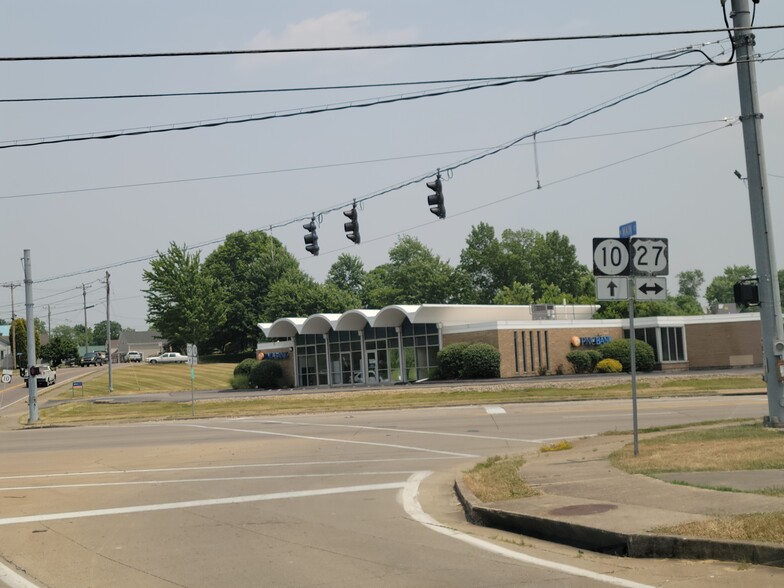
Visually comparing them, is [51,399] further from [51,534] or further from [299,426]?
[51,534]

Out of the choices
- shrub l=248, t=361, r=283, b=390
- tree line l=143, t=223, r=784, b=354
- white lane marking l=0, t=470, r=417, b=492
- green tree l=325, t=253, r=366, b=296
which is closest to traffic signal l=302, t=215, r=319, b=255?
white lane marking l=0, t=470, r=417, b=492

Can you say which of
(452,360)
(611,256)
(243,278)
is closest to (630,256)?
(611,256)

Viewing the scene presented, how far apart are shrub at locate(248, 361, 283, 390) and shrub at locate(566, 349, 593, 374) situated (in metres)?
22.8

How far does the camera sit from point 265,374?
219 ft

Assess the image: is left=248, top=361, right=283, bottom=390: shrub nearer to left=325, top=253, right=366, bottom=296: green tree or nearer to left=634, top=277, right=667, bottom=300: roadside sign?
left=634, top=277, right=667, bottom=300: roadside sign

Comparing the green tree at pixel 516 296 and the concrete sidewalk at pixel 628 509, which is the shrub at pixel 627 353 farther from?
the green tree at pixel 516 296

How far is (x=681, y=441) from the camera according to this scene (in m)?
17.0

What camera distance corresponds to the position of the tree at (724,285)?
171 m

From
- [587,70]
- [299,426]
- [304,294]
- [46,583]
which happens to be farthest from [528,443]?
[304,294]

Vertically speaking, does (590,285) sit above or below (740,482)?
above

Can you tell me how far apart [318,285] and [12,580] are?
95.7 metres

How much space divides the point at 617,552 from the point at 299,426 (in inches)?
866

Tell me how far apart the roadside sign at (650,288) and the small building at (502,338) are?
126 ft

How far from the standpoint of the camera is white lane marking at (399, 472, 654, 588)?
786 centimetres
